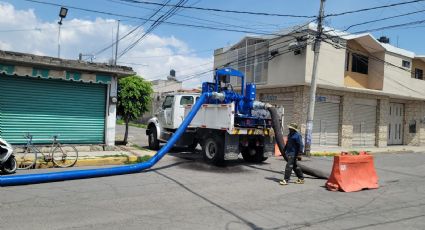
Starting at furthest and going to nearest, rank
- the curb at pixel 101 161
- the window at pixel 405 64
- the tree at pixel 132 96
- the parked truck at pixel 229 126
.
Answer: the window at pixel 405 64 → the tree at pixel 132 96 → the parked truck at pixel 229 126 → the curb at pixel 101 161

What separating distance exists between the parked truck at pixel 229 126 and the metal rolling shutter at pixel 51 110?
3.31m

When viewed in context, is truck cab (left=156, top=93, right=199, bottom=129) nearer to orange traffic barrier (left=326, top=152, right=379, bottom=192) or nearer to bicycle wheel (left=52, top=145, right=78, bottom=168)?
bicycle wheel (left=52, top=145, right=78, bottom=168)

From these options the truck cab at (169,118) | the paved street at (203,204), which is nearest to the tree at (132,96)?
the truck cab at (169,118)

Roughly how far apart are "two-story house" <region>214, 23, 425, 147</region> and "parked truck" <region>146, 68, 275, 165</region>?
8.51m

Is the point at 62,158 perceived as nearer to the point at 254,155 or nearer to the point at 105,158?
the point at 105,158

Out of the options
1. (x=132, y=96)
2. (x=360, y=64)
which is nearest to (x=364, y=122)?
(x=360, y=64)

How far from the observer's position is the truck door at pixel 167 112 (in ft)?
54.2

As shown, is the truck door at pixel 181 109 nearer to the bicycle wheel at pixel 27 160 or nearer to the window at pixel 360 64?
the bicycle wheel at pixel 27 160

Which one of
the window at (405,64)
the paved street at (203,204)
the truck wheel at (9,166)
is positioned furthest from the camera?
the window at (405,64)

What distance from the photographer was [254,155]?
14.4 metres

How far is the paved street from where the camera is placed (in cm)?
644

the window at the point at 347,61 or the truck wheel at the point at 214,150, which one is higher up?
the window at the point at 347,61

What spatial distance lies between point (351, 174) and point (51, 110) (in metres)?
9.97

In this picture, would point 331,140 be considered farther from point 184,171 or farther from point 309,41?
point 184,171
